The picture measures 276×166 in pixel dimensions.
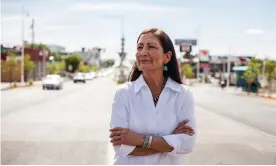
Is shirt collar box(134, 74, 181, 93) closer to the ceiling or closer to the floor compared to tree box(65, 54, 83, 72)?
closer to the ceiling

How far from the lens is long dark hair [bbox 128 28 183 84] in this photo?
2.33 meters

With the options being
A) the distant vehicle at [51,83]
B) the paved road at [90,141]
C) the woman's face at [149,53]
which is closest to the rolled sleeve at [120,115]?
the woman's face at [149,53]

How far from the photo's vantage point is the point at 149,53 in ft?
7.61

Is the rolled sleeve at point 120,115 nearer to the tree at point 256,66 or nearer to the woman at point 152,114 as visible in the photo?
the woman at point 152,114

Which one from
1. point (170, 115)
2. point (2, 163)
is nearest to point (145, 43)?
point (170, 115)

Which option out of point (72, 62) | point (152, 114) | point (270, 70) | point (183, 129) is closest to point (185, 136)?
point (183, 129)

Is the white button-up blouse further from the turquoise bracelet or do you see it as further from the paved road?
the paved road

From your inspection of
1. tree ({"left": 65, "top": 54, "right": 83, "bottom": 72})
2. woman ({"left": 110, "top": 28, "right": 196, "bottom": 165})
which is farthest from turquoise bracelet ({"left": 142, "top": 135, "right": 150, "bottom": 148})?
tree ({"left": 65, "top": 54, "right": 83, "bottom": 72})

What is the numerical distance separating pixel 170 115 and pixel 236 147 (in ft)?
15.5

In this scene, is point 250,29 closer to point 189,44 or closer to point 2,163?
point 2,163

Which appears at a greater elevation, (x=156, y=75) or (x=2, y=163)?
(x=156, y=75)

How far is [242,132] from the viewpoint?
27.6 feet

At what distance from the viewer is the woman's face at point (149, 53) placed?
232 centimetres

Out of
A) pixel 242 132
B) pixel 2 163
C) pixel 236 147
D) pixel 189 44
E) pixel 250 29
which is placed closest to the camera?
pixel 250 29
